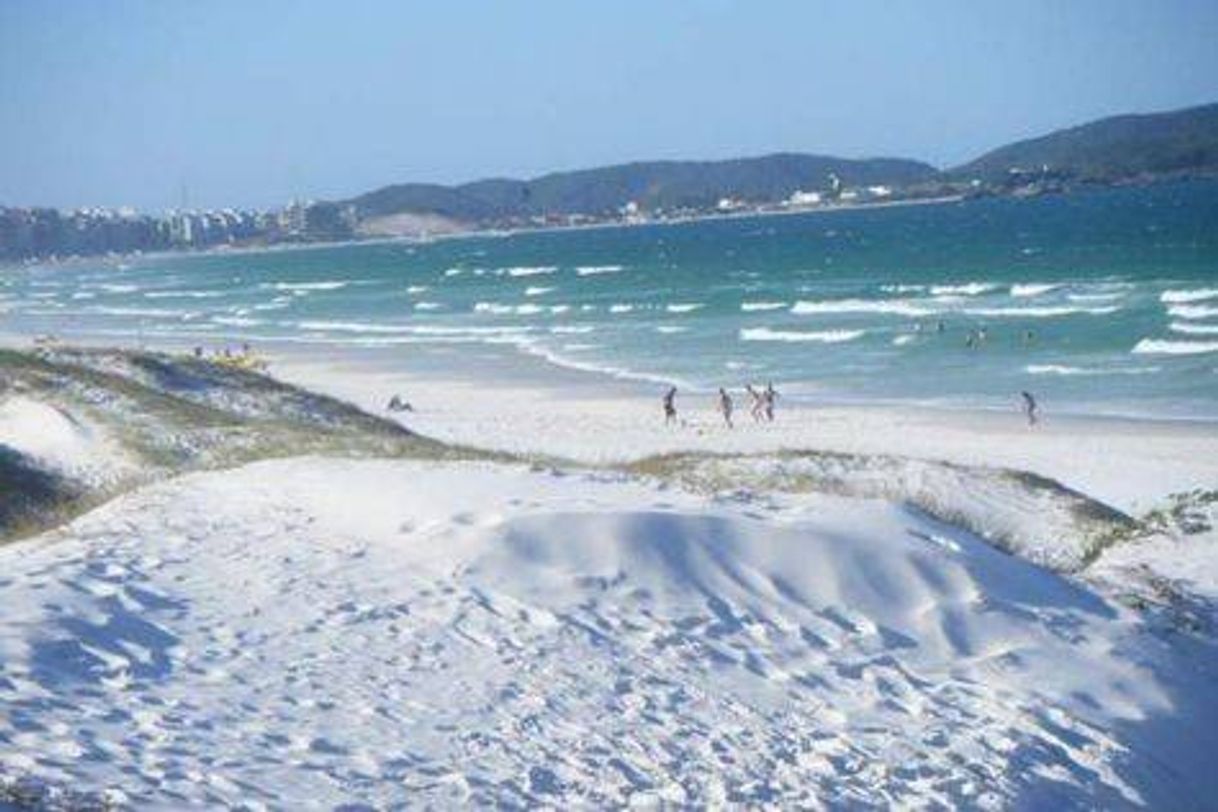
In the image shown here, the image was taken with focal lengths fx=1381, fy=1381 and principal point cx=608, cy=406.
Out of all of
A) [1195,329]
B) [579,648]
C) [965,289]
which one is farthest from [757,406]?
[965,289]

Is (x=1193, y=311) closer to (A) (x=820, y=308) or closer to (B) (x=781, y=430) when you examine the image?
(A) (x=820, y=308)

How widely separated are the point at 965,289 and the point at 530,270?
50568mm

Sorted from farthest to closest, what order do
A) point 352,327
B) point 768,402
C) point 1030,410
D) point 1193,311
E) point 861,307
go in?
point 352,327
point 861,307
point 1193,311
point 768,402
point 1030,410

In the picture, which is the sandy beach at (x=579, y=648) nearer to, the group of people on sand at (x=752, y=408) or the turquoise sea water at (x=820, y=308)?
the group of people on sand at (x=752, y=408)

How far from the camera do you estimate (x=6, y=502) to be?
15664 millimetres

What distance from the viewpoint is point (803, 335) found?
172 feet

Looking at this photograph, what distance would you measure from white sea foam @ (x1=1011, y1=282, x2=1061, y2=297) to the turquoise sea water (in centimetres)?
23

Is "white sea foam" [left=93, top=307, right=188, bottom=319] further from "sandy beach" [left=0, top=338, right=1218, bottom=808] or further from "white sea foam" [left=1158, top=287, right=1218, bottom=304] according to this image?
"sandy beach" [left=0, top=338, right=1218, bottom=808]

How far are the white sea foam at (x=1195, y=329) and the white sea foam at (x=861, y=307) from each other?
1279 cm

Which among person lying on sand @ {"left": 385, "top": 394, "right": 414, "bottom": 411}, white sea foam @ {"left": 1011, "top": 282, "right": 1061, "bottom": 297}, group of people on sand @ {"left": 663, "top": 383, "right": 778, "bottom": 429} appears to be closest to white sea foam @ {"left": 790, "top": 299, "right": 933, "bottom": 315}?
white sea foam @ {"left": 1011, "top": 282, "right": 1061, "bottom": 297}

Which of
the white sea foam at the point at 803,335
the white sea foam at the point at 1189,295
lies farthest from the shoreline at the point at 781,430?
the white sea foam at the point at 1189,295

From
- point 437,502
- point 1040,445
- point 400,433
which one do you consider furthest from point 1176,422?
point 437,502

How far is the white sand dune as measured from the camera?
279 inches

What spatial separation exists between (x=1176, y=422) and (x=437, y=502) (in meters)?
24.3
